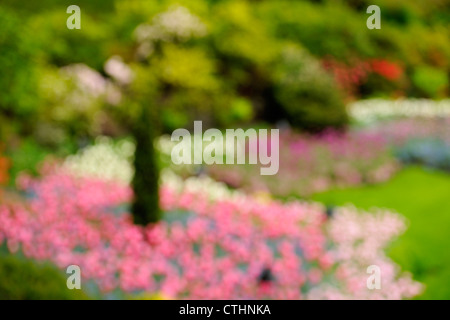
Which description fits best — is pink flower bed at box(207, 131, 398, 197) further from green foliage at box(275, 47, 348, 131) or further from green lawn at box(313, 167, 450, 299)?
green foliage at box(275, 47, 348, 131)

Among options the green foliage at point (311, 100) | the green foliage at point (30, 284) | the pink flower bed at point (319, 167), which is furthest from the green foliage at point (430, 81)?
the green foliage at point (30, 284)

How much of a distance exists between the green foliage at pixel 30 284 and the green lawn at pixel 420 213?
11.7 feet

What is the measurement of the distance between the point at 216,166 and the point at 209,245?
3722 mm

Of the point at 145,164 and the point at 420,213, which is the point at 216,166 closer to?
the point at 420,213

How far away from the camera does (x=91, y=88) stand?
13484mm

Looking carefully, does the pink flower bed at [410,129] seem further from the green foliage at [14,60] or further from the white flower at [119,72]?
the green foliage at [14,60]

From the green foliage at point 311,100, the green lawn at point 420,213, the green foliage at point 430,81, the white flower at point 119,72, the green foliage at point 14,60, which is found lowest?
the green lawn at point 420,213

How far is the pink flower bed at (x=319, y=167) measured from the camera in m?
10.4

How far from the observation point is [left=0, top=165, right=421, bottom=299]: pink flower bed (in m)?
6.59

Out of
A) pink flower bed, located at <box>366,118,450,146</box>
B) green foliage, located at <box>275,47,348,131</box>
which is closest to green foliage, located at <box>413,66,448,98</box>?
pink flower bed, located at <box>366,118,450,146</box>

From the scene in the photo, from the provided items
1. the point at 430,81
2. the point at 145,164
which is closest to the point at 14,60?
the point at 145,164

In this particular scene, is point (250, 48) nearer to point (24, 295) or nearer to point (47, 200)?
point (47, 200)

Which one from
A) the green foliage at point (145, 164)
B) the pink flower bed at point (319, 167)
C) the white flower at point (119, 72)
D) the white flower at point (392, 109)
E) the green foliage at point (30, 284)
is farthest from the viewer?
the white flower at point (392, 109)

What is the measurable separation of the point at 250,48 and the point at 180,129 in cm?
308
